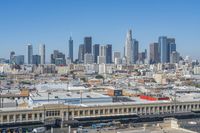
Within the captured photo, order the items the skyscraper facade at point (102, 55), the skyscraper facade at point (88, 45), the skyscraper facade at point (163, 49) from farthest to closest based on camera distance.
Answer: the skyscraper facade at point (88, 45) → the skyscraper facade at point (163, 49) → the skyscraper facade at point (102, 55)

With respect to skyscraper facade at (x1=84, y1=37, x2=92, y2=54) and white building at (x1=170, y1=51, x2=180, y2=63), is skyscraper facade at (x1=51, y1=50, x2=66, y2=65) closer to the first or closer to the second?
skyscraper facade at (x1=84, y1=37, x2=92, y2=54)

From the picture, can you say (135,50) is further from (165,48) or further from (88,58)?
(88,58)

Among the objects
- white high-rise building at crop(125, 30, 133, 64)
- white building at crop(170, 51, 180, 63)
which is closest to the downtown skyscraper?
white building at crop(170, 51, 180, 63)

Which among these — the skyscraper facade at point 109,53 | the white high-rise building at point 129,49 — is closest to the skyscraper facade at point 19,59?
the skyscraper facade at point 109,53

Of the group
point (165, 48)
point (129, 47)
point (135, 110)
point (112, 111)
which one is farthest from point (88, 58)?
point (112, 111)

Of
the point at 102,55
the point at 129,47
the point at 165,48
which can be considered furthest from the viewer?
the point at 129,47

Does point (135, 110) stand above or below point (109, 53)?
below

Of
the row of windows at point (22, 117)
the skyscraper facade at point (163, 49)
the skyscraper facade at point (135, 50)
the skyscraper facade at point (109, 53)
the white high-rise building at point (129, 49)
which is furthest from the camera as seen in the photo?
the skyscraper facade at point (135, 50)

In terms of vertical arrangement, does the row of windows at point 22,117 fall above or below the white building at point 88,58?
below

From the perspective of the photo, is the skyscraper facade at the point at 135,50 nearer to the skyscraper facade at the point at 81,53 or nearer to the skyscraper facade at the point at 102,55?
the skyscraper facade at the point at 102,55

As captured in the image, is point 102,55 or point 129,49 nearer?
point 102,55

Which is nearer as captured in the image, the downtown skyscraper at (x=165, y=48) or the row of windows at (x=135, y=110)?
the row of windows at (x=135, y=110)
